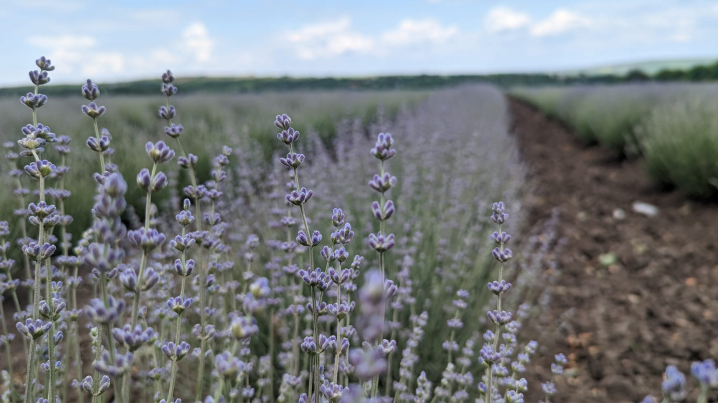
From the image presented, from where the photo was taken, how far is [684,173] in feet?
18.9

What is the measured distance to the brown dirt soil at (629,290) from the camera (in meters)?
2.86

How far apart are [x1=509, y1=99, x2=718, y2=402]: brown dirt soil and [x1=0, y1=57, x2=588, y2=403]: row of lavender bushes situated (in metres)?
0.31

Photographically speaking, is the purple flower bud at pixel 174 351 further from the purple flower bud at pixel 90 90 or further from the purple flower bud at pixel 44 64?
the purple flower bud at pixel 44 64

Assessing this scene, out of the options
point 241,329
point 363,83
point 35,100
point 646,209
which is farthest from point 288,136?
point 363,83

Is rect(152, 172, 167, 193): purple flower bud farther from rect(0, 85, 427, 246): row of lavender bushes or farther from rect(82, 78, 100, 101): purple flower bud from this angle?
rect(0, 85, 427, 246): row of lavender bushes

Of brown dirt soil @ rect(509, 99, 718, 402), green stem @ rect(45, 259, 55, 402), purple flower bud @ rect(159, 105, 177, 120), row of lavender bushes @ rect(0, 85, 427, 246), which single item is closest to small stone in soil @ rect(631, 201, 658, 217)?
brown dirt soil @ rect(509, 99, 718, 402)

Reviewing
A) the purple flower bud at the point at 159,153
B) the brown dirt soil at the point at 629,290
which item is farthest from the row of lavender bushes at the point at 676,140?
the purple flower bud at the point at 159,153

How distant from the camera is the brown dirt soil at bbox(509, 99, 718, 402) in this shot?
286cm

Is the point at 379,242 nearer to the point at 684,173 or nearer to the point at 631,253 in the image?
the point at 631,253

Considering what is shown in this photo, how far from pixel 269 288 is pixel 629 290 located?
11.0ft

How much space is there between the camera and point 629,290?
12.8 ft

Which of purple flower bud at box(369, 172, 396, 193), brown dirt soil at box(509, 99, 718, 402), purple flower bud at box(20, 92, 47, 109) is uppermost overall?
purple flower bud at box(20, 92, 47, 109)

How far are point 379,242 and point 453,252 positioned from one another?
8.45ft

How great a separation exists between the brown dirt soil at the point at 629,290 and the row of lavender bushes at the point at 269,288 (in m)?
0.31
